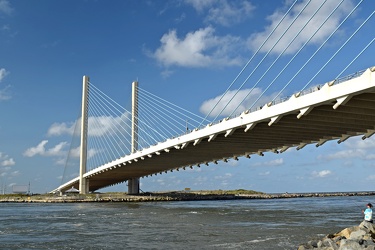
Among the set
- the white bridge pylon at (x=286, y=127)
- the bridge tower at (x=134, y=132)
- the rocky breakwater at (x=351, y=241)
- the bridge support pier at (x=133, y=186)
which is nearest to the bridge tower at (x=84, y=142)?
the bridge tower at (x=134, y=132)

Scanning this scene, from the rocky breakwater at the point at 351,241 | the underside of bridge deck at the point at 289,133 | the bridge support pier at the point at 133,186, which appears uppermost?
the underside of bridge deck at the point at 289,133

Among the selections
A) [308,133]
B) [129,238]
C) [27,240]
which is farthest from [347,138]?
[27,240]

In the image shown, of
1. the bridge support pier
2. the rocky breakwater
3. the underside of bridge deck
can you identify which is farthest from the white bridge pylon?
the bridge support pier

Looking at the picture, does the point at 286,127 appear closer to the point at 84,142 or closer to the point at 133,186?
the point at 84,142

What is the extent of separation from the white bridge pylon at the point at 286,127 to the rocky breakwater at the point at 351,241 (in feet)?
25.3

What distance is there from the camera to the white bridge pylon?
2420cm

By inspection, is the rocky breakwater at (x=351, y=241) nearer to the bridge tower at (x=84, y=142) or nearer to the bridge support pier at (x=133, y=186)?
the bridge tower at (x=84, y=142)

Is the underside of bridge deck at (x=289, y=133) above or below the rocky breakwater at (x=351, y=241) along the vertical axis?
above

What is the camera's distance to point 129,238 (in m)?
21.8

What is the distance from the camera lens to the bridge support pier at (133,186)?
290 feet

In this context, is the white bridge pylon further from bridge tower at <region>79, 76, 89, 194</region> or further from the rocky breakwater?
bridge tower at <region>79, 76, 89, 194</region>

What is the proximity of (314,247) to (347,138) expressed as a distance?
2298 centimetres

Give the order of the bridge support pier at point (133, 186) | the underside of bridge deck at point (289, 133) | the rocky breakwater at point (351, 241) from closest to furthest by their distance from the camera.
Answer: the rocky breakwater at point (351, 241) → the underside of bridge deck at point (289, 133) → the bridge support pier at point (133, 186)

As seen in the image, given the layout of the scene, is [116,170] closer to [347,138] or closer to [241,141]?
[241,141]
